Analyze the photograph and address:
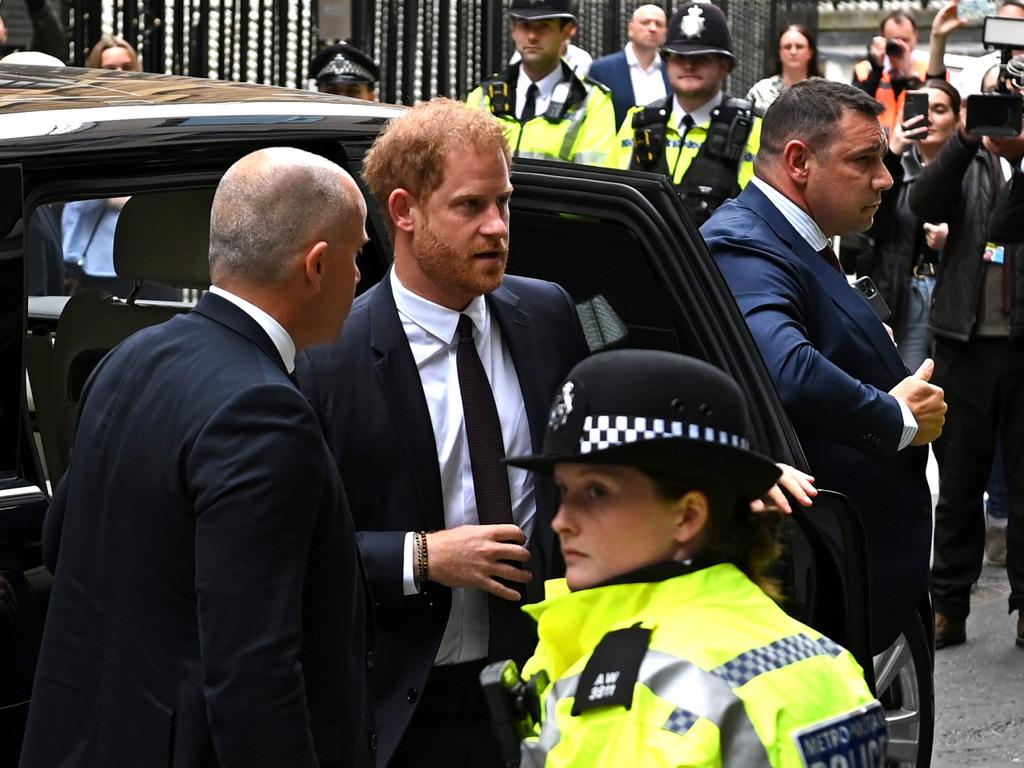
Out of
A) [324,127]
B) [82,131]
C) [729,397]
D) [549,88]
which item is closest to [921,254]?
[549,88]

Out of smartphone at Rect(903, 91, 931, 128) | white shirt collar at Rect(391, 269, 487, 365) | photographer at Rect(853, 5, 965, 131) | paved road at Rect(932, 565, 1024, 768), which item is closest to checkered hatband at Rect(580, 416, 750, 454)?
white shirt collar at Rect(391, 269, 487, 365)

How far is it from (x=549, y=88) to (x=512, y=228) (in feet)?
13.9

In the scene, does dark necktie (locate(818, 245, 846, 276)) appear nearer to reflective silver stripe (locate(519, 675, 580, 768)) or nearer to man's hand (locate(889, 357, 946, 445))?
man's hand (locate(889, 357, 946, 445))

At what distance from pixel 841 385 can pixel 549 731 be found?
2.00 metres

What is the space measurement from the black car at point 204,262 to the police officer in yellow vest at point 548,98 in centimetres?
369

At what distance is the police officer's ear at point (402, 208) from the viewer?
3197mm

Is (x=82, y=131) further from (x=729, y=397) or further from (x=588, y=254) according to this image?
(x=729, y=397)

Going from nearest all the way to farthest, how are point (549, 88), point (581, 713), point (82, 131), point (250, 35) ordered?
point (581, 713), point (82, 131), point (549, 88), point (250, 35)

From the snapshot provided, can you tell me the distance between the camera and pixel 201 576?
233 cm

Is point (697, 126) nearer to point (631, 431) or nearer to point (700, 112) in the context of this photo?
point (700, 112)

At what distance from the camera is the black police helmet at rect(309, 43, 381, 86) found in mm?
8336

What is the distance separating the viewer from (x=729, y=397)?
202cm

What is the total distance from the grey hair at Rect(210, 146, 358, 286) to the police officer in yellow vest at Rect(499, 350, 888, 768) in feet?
2.01

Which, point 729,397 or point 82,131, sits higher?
point 82,131
